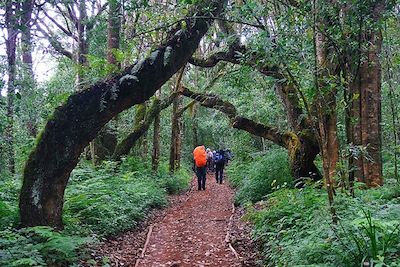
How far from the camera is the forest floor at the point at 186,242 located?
6.81 meters

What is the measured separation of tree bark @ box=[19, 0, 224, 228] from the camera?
21.0 feet

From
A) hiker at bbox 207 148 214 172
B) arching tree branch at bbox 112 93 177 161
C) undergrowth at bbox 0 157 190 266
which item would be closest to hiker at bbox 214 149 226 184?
hiker at bbox 207 148 214 172

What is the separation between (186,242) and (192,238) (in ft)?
1.17

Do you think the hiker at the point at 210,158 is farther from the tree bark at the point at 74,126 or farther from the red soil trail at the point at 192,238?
the tree bark at the point at 74,126

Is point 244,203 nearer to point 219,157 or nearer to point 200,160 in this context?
point 200,160

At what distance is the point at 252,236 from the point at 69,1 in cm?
555

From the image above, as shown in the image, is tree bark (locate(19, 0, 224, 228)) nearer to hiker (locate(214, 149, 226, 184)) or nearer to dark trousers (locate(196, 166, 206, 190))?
dark trousers (locate(196, 166, 206, 190))

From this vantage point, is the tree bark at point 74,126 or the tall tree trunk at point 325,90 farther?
the tree bark at point 74,126

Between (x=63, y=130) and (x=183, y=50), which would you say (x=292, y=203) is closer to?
(x=183, y=50)

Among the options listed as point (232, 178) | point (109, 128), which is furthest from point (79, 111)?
point (232, 178)

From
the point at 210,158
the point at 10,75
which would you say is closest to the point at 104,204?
the point at 10,75

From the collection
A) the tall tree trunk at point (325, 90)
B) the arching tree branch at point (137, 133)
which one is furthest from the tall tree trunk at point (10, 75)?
the tall tree trunk at point (325, 90)

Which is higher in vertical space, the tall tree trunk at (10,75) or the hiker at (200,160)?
the tall tree trunk at (10,75)

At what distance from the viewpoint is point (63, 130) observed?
21.5 feet
